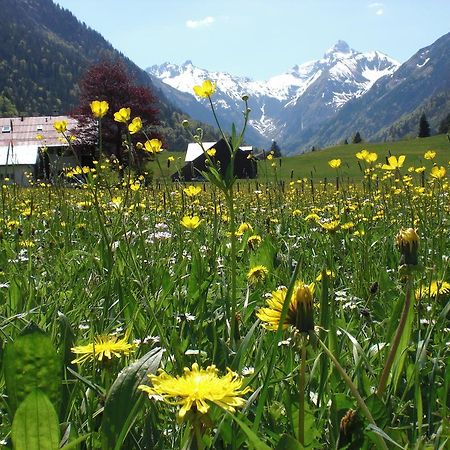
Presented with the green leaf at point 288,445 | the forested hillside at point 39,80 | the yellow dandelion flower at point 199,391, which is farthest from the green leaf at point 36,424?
the forested hillside at point 39,80

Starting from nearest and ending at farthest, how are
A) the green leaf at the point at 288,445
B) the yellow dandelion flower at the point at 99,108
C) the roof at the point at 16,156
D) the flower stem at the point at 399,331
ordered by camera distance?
the green leaf at the point at 288,445, the flower stem at the point at 399,331, the yellow dandelion flower at the point at 99,108, the roof at the point at 16,156

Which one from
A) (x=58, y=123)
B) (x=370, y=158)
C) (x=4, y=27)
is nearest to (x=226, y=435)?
(x=58, y=123)

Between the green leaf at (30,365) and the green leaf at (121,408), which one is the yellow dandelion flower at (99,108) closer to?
the green leaf at (30,365)

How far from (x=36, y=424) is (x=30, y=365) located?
240mm

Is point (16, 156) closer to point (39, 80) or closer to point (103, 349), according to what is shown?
point (103, 349)

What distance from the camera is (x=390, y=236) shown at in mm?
3377

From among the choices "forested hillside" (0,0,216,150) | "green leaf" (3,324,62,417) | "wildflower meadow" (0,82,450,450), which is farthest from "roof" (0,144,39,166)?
"forested hillside" (0,0,216,150)

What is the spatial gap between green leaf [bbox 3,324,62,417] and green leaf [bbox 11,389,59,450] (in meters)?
0.23

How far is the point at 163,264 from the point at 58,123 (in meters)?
0.68

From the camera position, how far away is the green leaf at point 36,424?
0.80 metres

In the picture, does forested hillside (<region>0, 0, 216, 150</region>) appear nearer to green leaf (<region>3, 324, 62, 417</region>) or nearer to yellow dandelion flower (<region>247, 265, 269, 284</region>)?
yellow dandelion flower (<region>247, 265, 269, 284</region>)

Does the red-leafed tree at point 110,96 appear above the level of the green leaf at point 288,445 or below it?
above

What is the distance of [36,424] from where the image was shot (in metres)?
0.81

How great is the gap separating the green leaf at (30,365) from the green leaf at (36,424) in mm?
225
